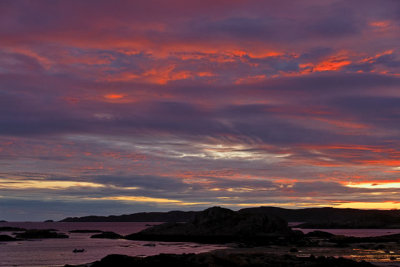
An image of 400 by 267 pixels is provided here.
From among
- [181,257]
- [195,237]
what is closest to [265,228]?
[195,237]

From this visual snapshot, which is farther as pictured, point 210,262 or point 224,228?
point 224,228

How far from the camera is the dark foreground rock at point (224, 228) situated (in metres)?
142

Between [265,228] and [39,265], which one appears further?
[265,228]

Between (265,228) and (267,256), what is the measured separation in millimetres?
84139

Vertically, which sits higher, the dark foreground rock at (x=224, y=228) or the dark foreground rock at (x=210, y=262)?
the dark foreground rock at (x=224, y=228)

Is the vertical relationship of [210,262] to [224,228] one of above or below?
below

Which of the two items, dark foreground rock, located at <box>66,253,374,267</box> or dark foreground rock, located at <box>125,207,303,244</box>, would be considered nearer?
dark foreground rock, located at <box>66,253,374,267</box>

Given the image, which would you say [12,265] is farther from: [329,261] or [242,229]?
[242,229]

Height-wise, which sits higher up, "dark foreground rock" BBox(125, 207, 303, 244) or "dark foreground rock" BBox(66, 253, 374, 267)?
"dark foreground rock" BBox(125, 207, 303, 244)

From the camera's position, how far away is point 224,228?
148125 millimetres

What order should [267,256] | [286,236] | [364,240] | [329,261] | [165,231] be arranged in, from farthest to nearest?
1. [165,231]
2. [286,236]
3. [364,240]
4. [267,256]
5. [329,261]

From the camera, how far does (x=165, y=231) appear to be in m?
155

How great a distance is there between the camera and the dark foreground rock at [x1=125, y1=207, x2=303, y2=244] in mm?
142125

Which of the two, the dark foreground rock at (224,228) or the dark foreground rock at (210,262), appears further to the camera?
the dark foreground rock at (224,228)
